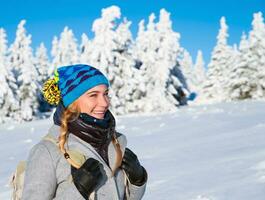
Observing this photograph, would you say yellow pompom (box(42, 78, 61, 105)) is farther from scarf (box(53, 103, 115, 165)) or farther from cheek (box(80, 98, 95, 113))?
cheek (box(80, 98, 95, 113))

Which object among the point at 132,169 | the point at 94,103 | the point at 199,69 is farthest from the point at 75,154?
the point at 199,69

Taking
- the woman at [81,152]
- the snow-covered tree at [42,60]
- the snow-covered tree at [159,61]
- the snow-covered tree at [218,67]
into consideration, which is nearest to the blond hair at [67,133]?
the woman at [81,152]

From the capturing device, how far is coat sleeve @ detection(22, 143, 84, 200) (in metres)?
2.58

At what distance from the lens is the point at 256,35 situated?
1829 inches

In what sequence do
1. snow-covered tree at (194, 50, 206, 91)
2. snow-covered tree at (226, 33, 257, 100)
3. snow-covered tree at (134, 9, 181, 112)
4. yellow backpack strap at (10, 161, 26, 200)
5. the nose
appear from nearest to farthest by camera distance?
yellow backpack strap at (10, 161, 26, 200), the nose, snow-covered tree at (134, 9, 181, 112), snow-covered tree at (226, 33, 257, 100), snow-covered tree at (194, 50, 206, 91)

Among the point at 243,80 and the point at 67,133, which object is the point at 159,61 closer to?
the point at 243,80

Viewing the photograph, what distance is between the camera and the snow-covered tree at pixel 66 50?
66375 mm

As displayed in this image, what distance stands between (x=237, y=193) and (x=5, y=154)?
9.61 metres

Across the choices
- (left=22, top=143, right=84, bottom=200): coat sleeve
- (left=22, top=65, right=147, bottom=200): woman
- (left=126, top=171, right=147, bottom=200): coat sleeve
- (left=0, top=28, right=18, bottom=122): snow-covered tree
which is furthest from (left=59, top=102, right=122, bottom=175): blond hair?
(left=0, top=28, right=18, bottom=122): snow-covered tree

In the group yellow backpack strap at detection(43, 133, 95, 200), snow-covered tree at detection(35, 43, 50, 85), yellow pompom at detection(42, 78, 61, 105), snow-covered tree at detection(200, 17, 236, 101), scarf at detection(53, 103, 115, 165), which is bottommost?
yellow backpack strap at detection(43, 133, 95, 200)

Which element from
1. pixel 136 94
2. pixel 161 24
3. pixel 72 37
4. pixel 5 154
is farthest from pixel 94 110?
pixel 72 37

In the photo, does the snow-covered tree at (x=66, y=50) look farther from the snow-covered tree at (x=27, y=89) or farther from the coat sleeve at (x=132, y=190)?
the coat sleeve at (x=132, y=190)

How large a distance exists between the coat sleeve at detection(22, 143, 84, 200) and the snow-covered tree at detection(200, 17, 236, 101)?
→ 56165mm

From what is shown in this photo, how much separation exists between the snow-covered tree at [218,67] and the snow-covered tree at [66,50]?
20998 mm
